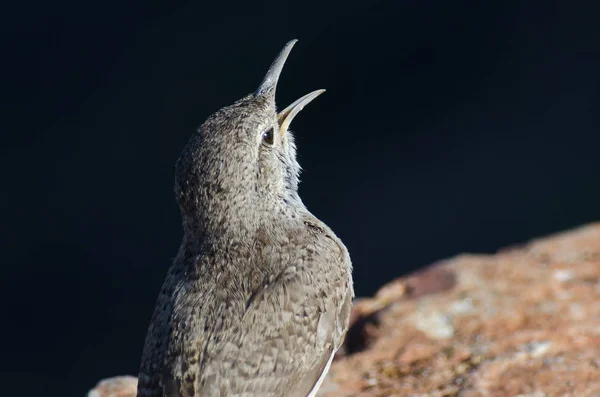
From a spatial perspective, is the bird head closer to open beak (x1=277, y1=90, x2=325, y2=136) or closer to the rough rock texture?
open beak (x1=277, y1=90, x2=325, y2=136)

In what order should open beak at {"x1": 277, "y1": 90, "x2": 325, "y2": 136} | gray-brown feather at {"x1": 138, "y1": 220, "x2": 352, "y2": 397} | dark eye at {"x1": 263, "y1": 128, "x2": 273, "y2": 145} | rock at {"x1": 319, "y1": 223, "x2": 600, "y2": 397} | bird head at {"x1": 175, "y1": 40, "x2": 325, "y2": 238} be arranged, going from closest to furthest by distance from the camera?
gray-brown feather at {"x1": 138, "y1": 220, "x2": 352, "y2": 397}, bird head at {"x1": 175, "y1": 40, "x2": 325, "y2": 238}, rock at {"x1": 319, "y1": 223, "x2": 600, "y2": 397}, dark eye at {"x1": 263, "y1": 128, "x2": 273, "y2": 145}, open beak at {"x1": 277, "y1": 90, "x2": 325, "y2": 136}

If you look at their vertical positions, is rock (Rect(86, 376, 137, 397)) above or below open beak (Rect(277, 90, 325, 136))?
below

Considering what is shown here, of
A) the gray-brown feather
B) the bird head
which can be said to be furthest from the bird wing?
the bird head

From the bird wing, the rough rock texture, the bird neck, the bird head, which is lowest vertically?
the rough rock texture

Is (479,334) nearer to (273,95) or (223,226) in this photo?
(223,226)

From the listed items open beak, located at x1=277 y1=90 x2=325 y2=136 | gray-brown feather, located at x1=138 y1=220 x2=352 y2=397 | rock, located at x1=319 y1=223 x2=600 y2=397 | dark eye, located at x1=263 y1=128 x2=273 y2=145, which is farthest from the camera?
open beak, located at x1=277 y1=90 x2=325 y2=136

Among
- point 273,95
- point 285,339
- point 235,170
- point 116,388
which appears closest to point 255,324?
point 285,339

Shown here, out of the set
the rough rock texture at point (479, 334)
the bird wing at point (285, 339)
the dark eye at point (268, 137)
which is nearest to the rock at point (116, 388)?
the rough rock texture at point (479, 334)
